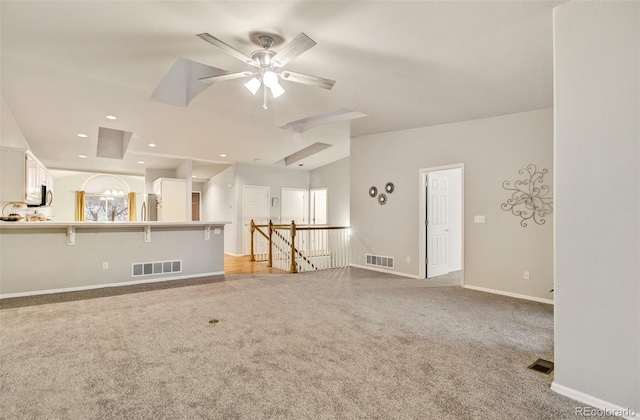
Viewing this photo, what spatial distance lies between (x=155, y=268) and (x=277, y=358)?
12.5 ft

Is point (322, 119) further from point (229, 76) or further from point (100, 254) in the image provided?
point (100, 254)

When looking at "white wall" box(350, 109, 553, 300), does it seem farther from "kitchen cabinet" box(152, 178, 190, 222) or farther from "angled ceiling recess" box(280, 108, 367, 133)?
"kitchen cabinet" box(152, 178, 190, 222)

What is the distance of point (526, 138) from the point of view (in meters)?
4.45

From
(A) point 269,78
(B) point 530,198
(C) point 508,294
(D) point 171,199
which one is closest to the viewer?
(A) point 269,78

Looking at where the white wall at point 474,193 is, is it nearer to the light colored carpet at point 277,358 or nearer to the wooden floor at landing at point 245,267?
the light colored carpet at point 277,358

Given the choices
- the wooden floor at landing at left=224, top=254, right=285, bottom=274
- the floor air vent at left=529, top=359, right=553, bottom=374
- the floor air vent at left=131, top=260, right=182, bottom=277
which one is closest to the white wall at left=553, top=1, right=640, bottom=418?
the floor air vent at left=529, top=359, right=553, bottom=374

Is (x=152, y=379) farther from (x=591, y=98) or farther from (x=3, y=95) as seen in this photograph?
(x=3, y=95)

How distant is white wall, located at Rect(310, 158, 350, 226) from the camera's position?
9.17 metres

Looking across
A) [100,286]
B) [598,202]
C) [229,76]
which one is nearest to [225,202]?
[100,286]

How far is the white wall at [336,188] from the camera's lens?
9172 millimetres

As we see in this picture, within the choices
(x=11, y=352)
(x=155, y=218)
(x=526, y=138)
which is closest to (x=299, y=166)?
(x=155, y=218)

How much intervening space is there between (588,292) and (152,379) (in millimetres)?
3064

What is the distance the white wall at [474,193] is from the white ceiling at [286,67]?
321 millimetres

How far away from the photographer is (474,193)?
5.01 m
